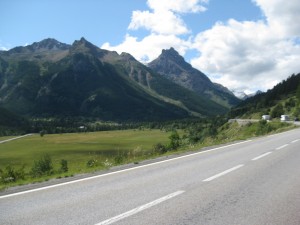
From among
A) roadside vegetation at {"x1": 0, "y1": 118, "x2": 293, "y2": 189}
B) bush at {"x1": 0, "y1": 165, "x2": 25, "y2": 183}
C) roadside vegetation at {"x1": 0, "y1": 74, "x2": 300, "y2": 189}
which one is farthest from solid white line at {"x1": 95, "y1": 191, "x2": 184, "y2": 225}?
bush at {"x1": 0, "y1": 165, "x2": 25, "y2": 183}

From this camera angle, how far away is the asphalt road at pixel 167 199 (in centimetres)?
682

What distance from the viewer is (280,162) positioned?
49.5ft

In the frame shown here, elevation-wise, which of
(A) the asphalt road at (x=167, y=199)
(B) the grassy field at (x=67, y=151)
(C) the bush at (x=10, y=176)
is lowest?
(B) the grassy field at (x=67, y=151)

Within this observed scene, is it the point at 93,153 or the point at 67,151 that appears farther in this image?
the point at 67,151

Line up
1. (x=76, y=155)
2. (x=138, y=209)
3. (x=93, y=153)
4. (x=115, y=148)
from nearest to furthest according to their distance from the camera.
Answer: (x=138, y=209)
(x=93, y=153)
(x=76, y=155)
(x=115, y=148)

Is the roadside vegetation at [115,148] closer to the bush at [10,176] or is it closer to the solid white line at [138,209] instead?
the bush at [10,176]

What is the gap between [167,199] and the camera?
834 centimetres

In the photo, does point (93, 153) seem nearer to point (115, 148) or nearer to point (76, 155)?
point (76, 155)

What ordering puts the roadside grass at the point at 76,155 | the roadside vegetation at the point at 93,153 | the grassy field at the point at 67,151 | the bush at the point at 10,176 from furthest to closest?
the grassy field at the point at 67,151, the roadside vegetation at the point at 93,153, the roadside grass at the point at 76,155, the bush at the point at 10,176

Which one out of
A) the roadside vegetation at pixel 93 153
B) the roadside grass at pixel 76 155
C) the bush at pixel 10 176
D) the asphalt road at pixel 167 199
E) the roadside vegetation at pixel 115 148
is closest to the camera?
the asphalt road at pixel 167 199

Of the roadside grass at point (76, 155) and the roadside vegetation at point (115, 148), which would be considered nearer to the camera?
the roadside grass at point (76, 155)

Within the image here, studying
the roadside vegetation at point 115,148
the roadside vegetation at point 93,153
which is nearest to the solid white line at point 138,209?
the roadside vegetation at point 115,148

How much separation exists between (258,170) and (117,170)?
207 inches

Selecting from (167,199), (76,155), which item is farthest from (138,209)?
(76,155)
